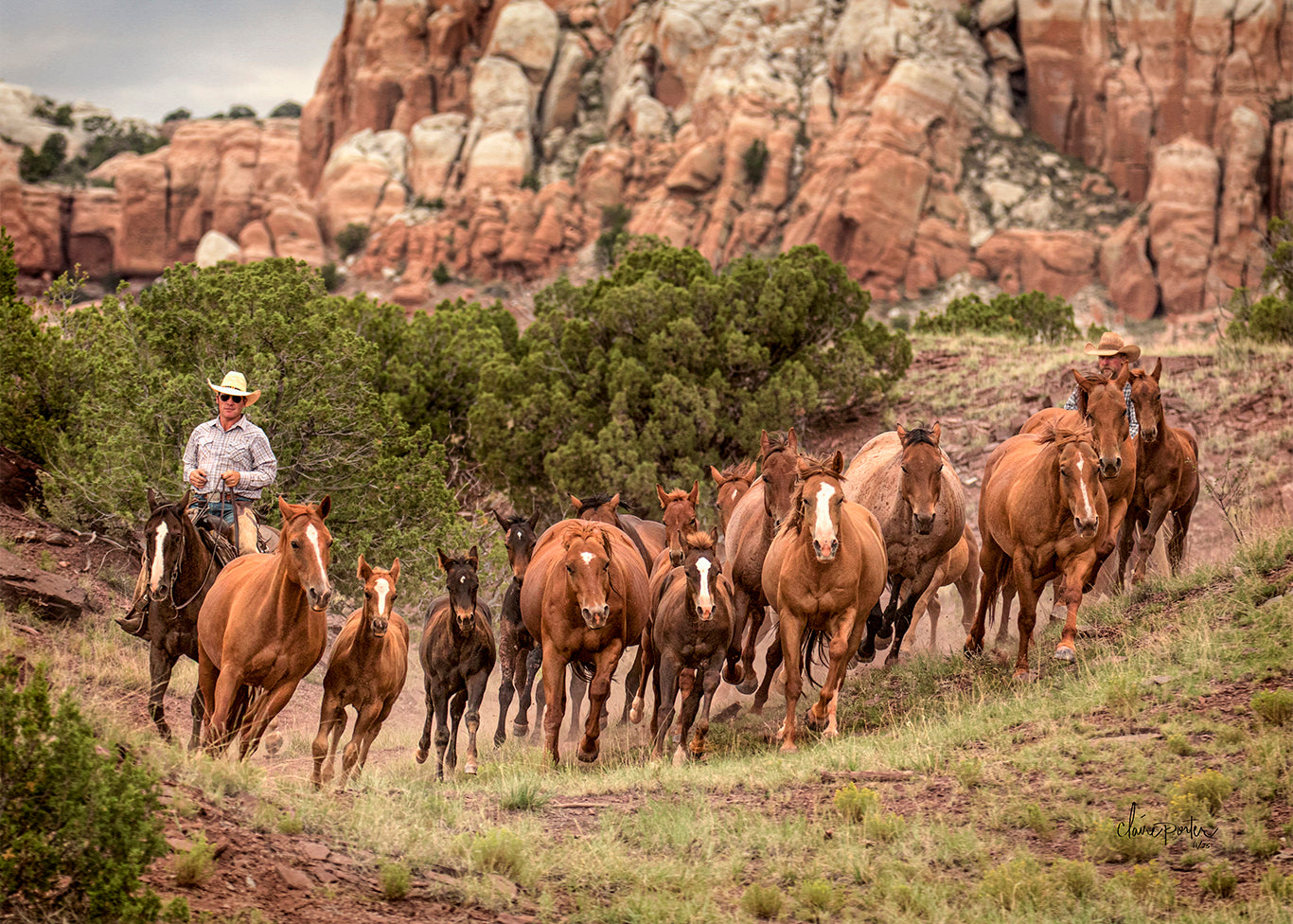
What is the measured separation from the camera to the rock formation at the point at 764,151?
284 ft

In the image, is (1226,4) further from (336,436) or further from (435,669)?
(435,669)

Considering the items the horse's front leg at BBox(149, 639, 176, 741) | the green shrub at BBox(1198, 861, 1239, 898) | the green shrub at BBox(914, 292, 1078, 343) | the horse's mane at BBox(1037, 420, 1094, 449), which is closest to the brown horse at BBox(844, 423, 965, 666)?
the horse's mane at BBox(1037, 420, 1094, 449)

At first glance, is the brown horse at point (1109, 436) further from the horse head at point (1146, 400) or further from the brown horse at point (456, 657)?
the brown horse at point (456, 657)

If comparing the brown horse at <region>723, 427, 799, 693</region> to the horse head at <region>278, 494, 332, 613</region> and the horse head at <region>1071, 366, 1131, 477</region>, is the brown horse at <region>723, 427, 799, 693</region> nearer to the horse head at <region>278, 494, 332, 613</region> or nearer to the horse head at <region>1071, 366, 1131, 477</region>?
the horse head at <region>1071, 366, 1131, 477</region>

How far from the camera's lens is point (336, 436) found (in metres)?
21.6

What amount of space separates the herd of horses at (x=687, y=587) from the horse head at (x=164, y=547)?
0.06 ft

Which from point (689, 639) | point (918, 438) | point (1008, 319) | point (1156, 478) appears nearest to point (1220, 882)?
point (689, 639)

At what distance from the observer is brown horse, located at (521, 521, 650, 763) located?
12.3m

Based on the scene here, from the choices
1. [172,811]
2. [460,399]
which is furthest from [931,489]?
[460,399]

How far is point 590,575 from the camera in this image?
12008mm

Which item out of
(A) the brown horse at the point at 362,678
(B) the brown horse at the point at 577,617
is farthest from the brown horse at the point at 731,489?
(A) the brown horse at the point at 362,678

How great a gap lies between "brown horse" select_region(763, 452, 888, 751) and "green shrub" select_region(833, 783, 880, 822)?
2599 millimetres

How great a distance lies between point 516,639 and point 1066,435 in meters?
6.83

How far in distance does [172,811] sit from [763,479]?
8030mm
